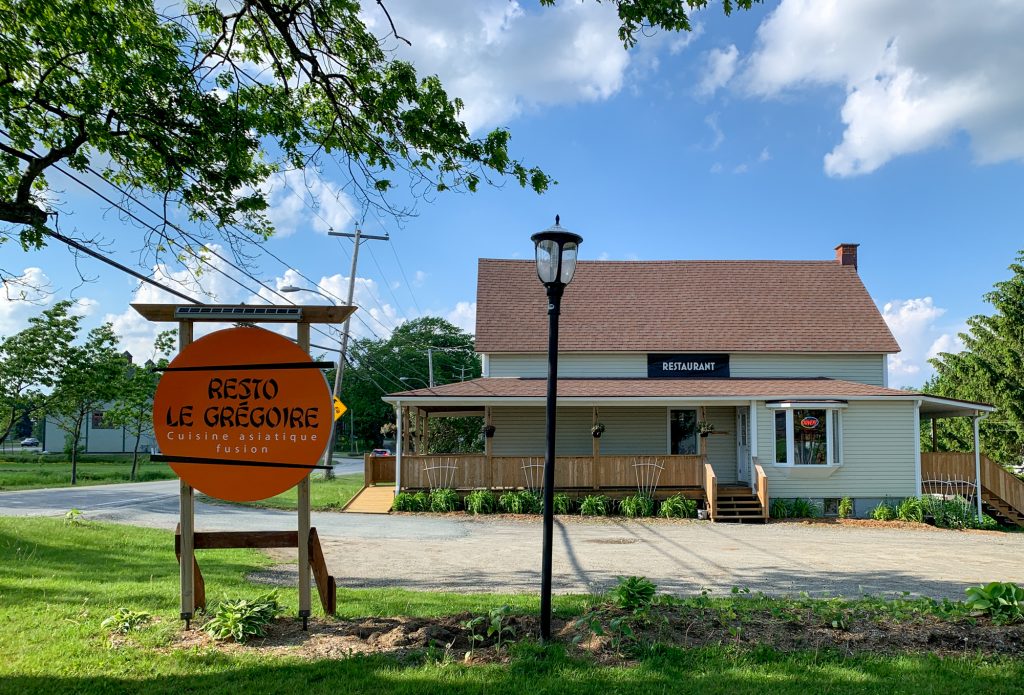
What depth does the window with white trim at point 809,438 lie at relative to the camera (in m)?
19.5

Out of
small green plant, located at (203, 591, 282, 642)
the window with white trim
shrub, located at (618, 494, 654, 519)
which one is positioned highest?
the window with white trim

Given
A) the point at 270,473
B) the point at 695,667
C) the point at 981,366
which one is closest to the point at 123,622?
the point at 270,473

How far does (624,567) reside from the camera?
10867mm

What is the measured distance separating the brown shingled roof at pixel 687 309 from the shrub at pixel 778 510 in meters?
5.40

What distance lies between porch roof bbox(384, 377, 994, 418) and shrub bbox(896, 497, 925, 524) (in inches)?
109

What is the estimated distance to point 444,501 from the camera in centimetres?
1884

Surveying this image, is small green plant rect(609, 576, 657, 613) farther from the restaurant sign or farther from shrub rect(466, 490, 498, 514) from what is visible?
the restaurant sign

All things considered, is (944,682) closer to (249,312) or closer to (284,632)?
(284,632)

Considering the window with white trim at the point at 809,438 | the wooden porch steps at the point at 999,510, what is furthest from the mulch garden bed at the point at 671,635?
the wooden porch steps at the point at 999,510

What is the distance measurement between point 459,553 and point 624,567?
2.89 meters

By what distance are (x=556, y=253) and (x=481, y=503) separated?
13374 mm

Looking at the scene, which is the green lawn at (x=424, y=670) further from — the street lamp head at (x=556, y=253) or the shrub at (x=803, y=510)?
the shrub at (x=803, y=510)

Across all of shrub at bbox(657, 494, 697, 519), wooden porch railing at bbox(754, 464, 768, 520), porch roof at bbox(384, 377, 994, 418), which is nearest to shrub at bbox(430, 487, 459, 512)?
porch roof at bbox(384, 377, 994, 418)

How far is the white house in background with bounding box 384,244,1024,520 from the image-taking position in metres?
19.5
